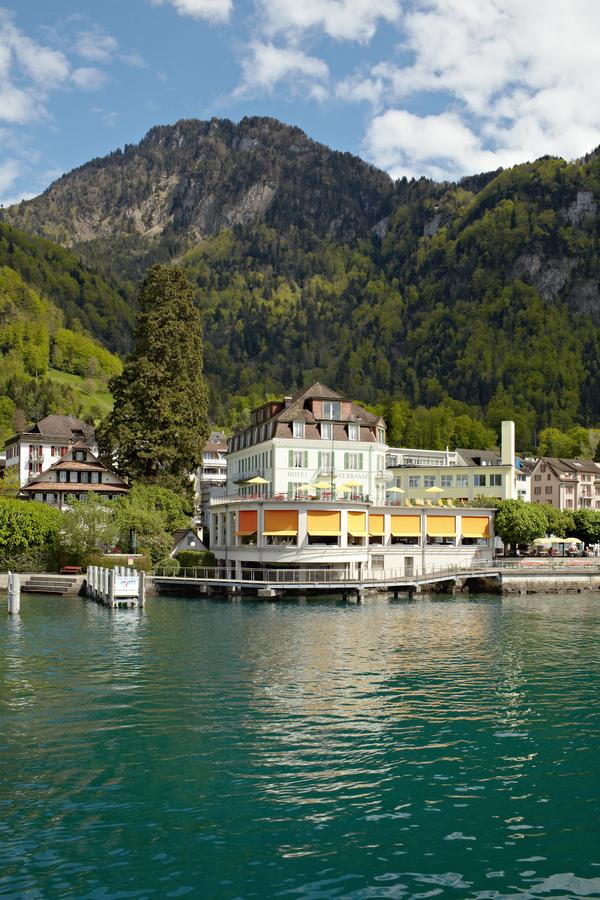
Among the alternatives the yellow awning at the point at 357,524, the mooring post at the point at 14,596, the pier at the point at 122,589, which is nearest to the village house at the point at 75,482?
the yellow awning at the point at 357,524

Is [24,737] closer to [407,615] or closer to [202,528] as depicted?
[407,615]

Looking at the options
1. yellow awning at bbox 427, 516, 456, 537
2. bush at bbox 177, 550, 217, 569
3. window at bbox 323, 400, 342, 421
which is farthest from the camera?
yellow awning at bbox 427, 516, 456, 537

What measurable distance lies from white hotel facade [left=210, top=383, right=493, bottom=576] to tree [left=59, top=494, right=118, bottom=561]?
10.8 meters

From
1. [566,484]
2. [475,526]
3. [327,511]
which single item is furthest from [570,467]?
[327,511]

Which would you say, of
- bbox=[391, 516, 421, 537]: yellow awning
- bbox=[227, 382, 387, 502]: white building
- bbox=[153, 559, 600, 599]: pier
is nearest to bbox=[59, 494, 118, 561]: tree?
bbox=[153, 559, 600, 599]: pier

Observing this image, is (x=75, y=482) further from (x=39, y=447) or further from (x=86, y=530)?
(x=39, y=447)

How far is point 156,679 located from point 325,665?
7.79m

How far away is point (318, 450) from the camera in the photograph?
275ft

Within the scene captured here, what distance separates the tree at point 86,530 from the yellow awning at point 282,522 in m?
13.7

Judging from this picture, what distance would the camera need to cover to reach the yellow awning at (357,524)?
77.6 meters

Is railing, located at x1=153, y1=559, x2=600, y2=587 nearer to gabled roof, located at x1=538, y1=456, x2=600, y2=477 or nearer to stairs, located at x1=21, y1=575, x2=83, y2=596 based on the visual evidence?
stairs, located at x1=21, y1=575, x2=83, y2=596

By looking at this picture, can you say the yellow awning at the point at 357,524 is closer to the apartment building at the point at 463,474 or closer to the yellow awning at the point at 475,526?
the yellow awning at the point at 475,526

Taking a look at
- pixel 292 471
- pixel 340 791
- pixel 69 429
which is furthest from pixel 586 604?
pixel 69 429

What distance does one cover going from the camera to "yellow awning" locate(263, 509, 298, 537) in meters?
75.4
